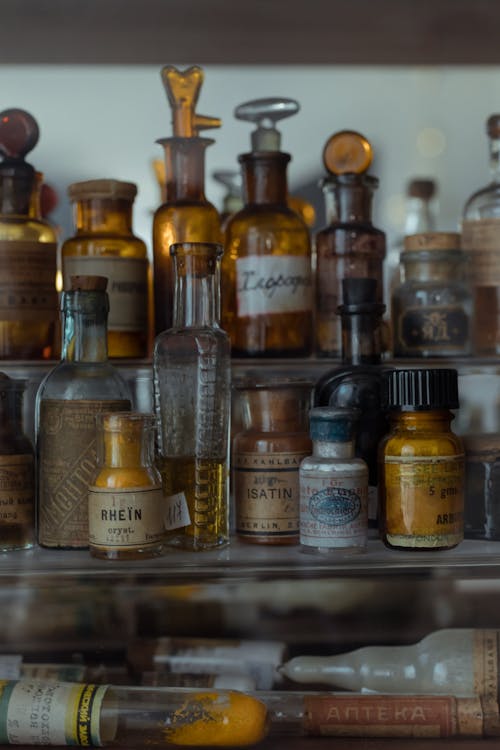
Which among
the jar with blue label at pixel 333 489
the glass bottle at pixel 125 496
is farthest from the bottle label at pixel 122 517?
the jar with blue label at pixel 333 489

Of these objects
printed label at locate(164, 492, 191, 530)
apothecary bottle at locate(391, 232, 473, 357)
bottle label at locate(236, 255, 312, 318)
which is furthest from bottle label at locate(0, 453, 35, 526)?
apothecary bottle at locate(391, 232, 473, 357)

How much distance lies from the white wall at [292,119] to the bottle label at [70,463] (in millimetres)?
505

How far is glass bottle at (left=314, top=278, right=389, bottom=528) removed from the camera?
2.38ft

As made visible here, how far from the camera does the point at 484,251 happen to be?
0.81 metres

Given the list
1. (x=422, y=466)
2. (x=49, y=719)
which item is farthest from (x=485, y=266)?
(x=49, y=719)

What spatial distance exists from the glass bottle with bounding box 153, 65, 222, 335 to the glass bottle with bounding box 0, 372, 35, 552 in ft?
0.50

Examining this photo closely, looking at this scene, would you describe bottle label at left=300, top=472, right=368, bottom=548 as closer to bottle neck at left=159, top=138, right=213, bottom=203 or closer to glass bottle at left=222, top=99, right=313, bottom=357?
glass bottle at left=222, top=99, right=313, bottom=357

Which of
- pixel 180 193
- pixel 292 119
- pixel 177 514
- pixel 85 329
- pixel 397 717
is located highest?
pixel 292 119

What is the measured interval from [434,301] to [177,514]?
0.91ft

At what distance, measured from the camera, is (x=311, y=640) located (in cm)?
88

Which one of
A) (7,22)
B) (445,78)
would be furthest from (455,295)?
(445,78)

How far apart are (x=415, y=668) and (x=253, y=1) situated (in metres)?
0.57

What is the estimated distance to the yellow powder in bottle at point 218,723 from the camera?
66 cm

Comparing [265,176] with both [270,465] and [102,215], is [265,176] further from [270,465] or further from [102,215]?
[270,465]
